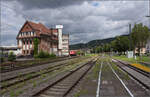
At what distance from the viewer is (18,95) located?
860cm

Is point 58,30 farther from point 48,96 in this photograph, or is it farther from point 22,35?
point 48,96

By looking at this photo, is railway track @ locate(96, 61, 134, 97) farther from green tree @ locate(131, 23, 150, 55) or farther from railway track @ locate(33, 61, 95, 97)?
green tree @ locate(131, 23, 150, 55)

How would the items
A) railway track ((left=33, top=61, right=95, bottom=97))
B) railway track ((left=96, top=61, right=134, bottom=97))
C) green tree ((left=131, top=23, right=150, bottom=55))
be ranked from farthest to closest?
green tree ((left=131, top=23, right=150, bottom=55)) < railway track ((left=96, top=61, right=134, bottom=97)) < railway track ((left=33, top=61, right=95, bottom=97))

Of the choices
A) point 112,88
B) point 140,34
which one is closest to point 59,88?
point 112,88

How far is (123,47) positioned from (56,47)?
3153cm

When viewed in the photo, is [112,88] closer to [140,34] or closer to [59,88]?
[59,88]

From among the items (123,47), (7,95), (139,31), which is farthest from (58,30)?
(7,95)

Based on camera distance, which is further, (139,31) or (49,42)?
(49,42)

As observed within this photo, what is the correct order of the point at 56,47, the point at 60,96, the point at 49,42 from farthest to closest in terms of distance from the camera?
the point at 56,47 → the point at 49,42 → the point at 60,96

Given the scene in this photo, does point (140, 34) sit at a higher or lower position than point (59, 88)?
higher

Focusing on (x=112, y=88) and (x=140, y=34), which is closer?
(x=112, y=88)

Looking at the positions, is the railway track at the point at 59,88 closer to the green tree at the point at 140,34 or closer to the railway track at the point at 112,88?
the railway track at the point at 112,88

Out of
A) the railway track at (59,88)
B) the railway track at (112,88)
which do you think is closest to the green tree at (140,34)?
the railway track at (112,88)

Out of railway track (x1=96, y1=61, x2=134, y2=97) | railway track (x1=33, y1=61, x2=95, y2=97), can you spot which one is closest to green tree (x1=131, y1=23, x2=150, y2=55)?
railway track (x1=96, y1=61, x2=134, y2=97)
